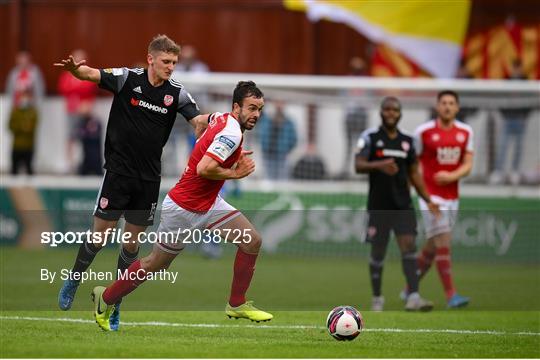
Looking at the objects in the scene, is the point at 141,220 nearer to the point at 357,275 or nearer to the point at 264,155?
the point at 357,275

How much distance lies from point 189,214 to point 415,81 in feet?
32.4

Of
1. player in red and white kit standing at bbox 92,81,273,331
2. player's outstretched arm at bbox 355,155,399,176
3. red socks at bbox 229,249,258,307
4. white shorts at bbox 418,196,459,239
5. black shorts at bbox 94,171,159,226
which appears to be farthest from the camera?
white shorts at bbox 418,196,459,239

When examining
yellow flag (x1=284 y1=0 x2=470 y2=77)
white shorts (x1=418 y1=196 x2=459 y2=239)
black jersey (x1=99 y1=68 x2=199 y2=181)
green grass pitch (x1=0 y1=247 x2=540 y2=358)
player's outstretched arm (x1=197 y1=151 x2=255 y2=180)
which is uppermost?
yellow flag (x1=284 y1=0 x2=470 y2=77)

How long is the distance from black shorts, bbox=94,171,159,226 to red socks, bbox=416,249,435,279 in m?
4.56

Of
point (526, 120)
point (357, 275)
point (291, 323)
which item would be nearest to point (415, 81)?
point (526, 120)

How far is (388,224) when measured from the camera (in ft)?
48.4

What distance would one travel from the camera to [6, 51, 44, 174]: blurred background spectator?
23.6 m

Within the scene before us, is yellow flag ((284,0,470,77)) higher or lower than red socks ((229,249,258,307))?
higher

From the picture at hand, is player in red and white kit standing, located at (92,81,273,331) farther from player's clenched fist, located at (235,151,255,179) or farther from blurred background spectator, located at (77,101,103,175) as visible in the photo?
blurred background spectator, located at (77,101,103,175)

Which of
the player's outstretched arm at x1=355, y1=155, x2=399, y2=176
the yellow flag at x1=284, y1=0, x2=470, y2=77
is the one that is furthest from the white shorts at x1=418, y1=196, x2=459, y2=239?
the yellow flag at x1=284, y1=0, x2=470, y2=77

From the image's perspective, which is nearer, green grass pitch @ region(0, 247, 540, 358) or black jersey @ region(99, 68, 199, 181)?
green grass pitch @ region(0, 247, 540, 358)

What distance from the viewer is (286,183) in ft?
70.0

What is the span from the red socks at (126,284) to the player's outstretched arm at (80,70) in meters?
1.74

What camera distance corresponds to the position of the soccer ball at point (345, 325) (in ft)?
37.5
